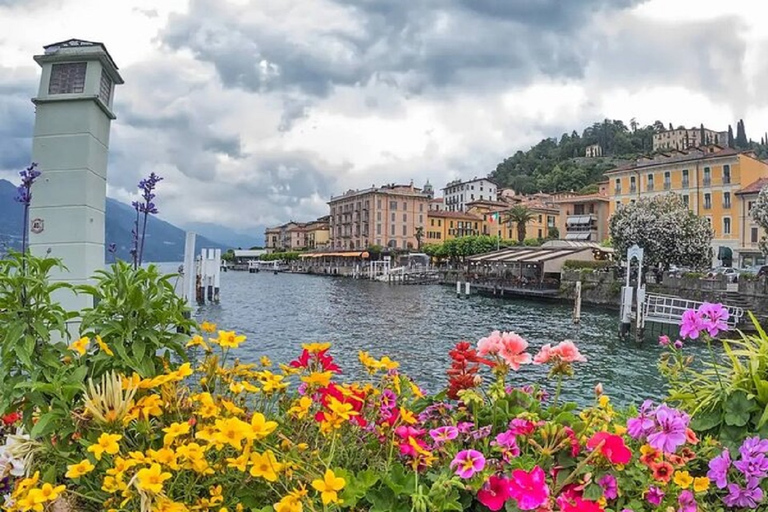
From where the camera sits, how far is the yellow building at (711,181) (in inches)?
1639

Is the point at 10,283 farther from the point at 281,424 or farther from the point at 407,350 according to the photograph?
the point at 407,350

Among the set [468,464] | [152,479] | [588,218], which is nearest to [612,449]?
[468,464]

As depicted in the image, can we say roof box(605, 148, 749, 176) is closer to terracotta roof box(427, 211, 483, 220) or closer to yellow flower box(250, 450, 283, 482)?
terracotta roof box(427, 211, 483, 220)

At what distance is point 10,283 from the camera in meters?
1.98

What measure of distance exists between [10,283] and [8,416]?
65 cm

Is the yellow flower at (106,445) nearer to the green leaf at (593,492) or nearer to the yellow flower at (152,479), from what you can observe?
the yellow flower at (152,479)

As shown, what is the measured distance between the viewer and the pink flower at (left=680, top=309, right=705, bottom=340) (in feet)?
7.35

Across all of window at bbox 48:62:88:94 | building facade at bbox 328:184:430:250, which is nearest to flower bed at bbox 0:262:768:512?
window at bbox 48:62:88:94

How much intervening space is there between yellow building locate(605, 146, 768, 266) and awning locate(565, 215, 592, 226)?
12.1 m

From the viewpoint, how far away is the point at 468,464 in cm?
161

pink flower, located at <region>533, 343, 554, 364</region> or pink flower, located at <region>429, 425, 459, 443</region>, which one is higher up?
pink flower, located at <region>533, 343, 554, 364</region>

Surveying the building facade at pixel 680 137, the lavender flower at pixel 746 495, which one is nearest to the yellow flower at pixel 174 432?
the lavender flower at pixel 746 495

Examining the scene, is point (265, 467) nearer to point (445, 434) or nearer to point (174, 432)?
point (174, 432)

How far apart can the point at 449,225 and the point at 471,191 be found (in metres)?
20.6
